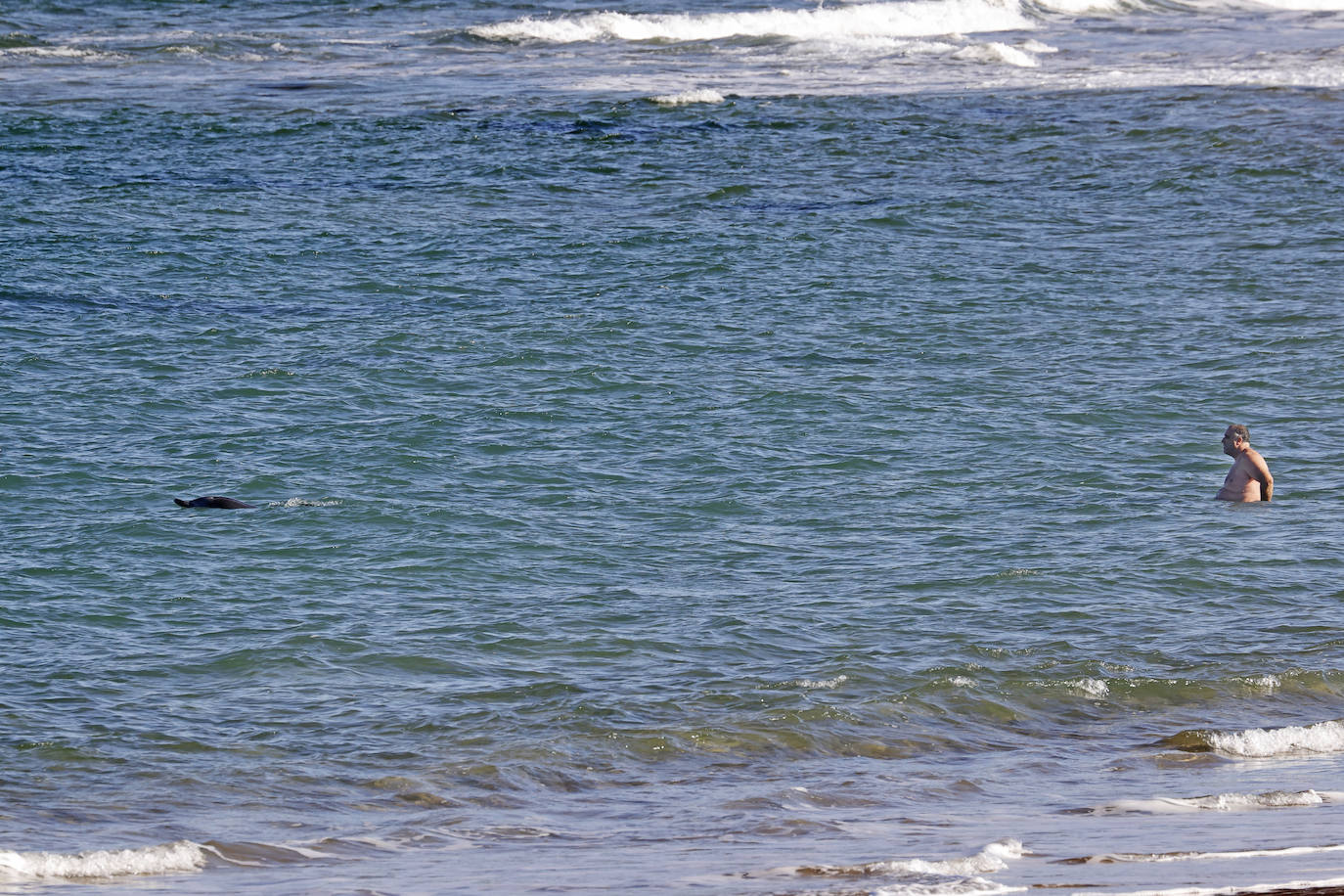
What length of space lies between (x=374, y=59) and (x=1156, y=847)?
3243 cm

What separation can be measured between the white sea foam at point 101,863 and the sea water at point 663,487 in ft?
0.11

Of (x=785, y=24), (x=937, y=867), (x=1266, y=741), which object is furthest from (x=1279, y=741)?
(x=785, y=24)

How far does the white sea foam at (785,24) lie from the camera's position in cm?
4103

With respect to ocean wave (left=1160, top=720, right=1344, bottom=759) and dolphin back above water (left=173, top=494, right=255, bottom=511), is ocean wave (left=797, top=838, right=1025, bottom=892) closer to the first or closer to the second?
ocean wave (left=1160, top=720, right=1344, bottom=759)

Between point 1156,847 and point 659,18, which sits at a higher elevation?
point 659,18

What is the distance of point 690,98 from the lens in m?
33.0

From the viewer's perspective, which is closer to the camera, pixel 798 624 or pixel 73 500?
pixel 798 624

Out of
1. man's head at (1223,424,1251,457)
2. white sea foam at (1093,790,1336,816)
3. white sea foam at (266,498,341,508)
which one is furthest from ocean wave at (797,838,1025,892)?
man's head at (1223,424,1251,457)

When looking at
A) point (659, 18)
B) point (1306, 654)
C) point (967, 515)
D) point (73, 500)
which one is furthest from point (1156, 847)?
point (659, 18)

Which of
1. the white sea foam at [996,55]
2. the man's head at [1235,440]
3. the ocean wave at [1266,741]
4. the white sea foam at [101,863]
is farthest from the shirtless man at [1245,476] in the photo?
the white sea foam at [996,55]

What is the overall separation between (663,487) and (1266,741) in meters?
6.79

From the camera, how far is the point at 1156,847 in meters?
7.82

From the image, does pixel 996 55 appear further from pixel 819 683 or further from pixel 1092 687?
pixel 819 683

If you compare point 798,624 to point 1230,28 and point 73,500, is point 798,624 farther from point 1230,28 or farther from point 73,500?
point 1230,28
